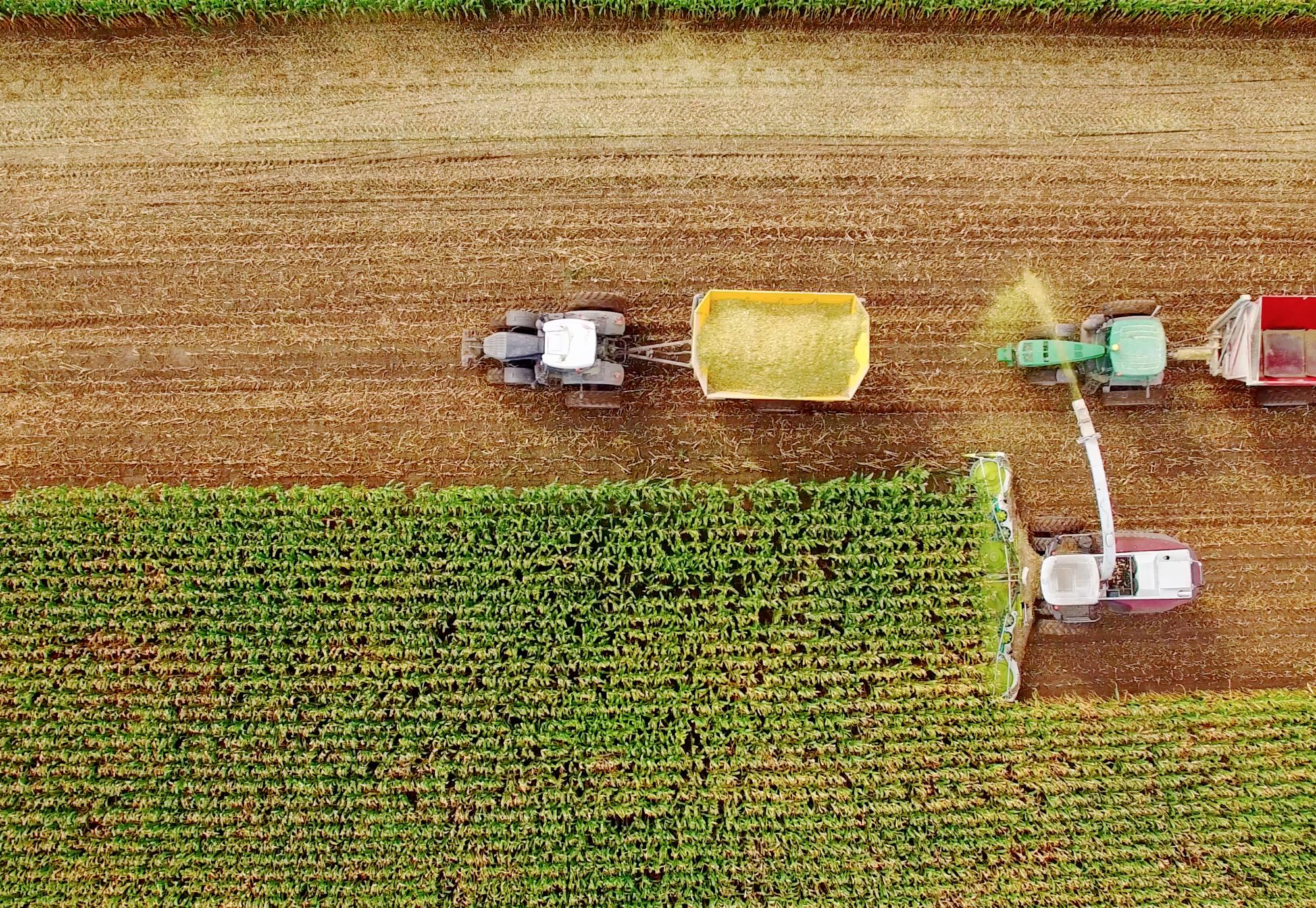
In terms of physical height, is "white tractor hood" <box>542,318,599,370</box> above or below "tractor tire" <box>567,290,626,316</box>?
below

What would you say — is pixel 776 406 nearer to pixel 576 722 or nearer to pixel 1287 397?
pixel 576 722

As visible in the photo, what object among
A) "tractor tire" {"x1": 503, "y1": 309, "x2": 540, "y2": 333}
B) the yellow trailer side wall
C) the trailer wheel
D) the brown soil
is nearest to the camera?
the yellow trailer side wall

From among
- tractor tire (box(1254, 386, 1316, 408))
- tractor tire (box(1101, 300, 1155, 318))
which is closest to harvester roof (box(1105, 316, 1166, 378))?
tractor tire (box(1101, 300, 1155, 318))

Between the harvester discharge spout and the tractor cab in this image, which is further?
the tractor cab

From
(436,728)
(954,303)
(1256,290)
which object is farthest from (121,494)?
(1256,290)

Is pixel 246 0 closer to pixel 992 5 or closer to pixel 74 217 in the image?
pixel 74 217

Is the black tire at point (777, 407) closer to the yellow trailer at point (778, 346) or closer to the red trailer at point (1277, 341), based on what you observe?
the yellow trailer at point (778, 346)

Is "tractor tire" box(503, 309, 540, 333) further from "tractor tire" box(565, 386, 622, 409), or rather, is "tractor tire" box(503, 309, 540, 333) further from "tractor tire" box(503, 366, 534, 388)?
"tractor tire" box(565, 386, 622, 409)
